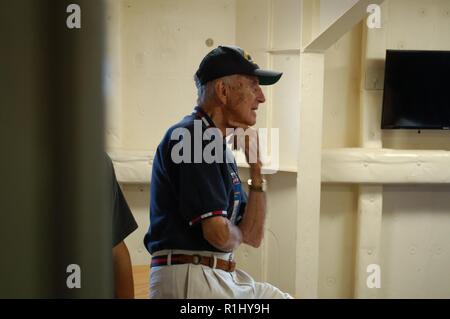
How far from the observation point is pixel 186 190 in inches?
41.5

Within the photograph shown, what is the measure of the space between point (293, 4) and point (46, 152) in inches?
90.2

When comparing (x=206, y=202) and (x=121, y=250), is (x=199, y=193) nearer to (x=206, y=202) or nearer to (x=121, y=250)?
(x=206, y=202)

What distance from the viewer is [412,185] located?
286 centimetres

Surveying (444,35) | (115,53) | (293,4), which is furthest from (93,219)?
(444,35)

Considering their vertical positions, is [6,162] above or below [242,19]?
below

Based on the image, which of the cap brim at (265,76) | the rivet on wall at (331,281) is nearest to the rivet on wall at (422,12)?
the rivet on wall at (331,281)

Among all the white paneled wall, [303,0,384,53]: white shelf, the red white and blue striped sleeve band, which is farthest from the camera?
the white paneled wall

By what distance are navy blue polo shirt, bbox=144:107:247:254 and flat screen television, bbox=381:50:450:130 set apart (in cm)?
189

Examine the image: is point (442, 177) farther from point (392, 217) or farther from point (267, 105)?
point (267, 105)

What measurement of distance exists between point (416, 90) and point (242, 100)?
1933 millimetres

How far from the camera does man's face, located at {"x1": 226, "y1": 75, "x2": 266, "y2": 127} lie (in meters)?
1.24
